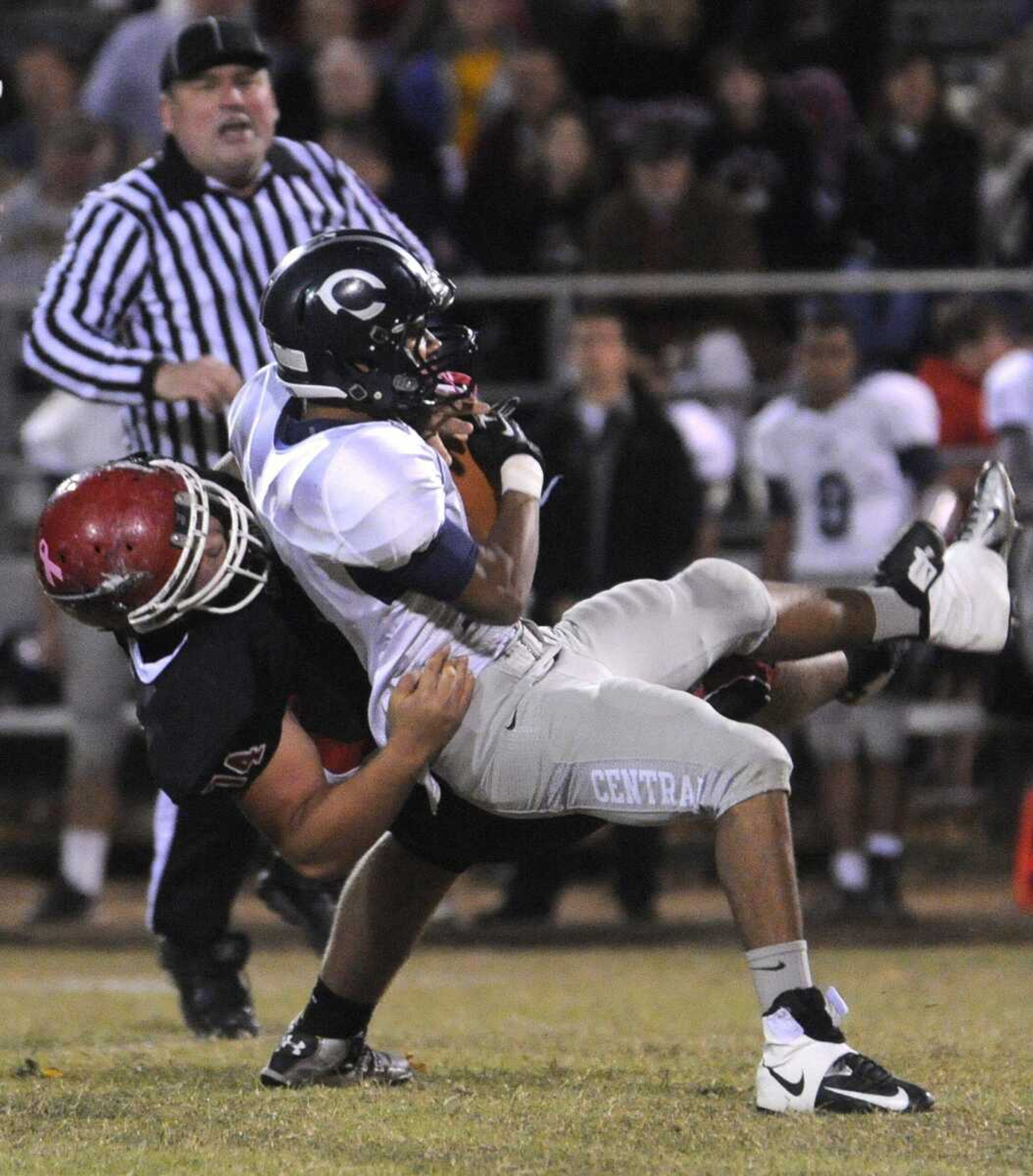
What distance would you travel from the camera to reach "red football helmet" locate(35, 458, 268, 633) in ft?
12.7

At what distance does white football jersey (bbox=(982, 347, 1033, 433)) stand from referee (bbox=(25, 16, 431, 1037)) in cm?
326

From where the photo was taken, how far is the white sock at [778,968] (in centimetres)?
372

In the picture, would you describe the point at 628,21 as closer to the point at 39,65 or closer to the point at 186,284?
the point at 39,65

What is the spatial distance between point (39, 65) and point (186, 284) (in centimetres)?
583

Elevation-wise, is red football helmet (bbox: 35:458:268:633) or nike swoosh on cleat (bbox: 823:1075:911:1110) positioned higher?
red football helmet (bbox: 35:458:268:633)

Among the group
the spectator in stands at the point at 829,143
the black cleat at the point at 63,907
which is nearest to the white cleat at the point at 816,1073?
the black cleat at the point at 63,907

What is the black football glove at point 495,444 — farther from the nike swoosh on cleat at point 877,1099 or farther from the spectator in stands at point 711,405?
the spectator in stands at point 711,405

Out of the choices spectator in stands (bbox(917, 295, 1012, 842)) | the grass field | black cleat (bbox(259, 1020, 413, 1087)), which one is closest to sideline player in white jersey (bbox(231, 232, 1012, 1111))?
the grass field

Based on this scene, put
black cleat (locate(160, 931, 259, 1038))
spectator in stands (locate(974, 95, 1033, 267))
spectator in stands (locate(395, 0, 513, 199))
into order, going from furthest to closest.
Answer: spectator in stands (locate(395, 0, 513, 199)) → spectator in stands (locate(974, 95, 1033, 267)) → black cleat (locate(160, 931, 259, 1038))

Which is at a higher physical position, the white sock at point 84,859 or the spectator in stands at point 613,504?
the spectator in stands at point 613,504

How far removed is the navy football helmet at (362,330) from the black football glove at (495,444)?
0.18 meters

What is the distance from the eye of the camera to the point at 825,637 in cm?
438

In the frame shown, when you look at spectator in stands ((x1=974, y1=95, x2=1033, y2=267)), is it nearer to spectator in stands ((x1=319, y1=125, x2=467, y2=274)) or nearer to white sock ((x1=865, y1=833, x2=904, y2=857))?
spectator in stands ((x1=319, y1=125, x2=467, y2=274))

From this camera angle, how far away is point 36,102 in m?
10.8
